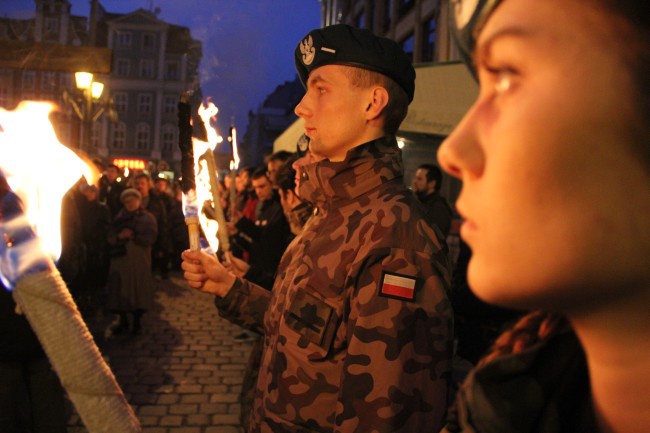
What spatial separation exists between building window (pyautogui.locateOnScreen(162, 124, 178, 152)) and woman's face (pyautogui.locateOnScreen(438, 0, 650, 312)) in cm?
5695

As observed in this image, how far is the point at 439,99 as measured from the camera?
20.8 ft

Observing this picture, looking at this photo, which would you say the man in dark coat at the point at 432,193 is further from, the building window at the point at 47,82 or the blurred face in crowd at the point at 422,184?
the building window at the point at 47,82

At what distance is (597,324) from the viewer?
706 millimetres

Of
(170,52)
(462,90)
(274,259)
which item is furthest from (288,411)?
(170,52)

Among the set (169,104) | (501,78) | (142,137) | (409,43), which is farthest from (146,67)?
(501,78)

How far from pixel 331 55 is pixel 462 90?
4.74 metres

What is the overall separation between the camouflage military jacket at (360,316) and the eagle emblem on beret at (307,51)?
1.46 ft

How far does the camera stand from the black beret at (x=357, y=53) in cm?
198

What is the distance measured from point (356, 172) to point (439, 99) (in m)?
4.79

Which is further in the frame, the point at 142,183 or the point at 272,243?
the point at 142,183

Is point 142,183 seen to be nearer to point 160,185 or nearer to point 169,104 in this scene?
point 160,185

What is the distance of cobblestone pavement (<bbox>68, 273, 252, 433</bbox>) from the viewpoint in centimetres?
486

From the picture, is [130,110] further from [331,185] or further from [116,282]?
[331,185]

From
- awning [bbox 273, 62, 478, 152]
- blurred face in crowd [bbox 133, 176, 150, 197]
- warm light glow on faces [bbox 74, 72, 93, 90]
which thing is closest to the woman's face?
awning [bbox 273, 62, 478, 152]
